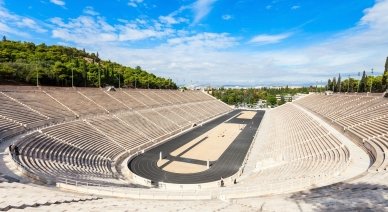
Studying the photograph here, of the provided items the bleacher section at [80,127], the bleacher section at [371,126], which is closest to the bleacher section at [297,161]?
the bleacher section at [371,126]

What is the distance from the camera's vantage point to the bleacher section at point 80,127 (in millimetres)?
21453

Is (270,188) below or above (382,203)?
below

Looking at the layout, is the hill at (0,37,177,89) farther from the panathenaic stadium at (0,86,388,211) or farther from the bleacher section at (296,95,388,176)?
the bleacher section at (296,95,388,176)

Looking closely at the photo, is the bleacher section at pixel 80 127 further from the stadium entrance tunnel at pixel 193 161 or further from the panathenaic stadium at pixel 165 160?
the stadium entrance tunnel at pixel 193 161

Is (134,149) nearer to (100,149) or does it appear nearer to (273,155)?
(100,149)

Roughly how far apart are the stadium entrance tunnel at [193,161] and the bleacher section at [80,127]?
271 centimetres

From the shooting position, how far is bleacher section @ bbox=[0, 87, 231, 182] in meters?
21.5

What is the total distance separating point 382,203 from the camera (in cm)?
1063

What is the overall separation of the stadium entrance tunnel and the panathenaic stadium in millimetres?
120

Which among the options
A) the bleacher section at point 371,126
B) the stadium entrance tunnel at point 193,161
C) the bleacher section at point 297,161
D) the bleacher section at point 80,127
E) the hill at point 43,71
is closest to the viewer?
the bleacher section at point 297,161

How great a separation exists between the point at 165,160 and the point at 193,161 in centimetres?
327

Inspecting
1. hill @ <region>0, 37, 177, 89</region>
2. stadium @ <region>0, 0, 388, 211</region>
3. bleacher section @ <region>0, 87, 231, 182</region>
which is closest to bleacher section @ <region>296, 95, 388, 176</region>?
stadium @ <region>0, 0, 388, 211</region>

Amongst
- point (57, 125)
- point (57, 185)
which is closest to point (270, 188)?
point (57, 185)

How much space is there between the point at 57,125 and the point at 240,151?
2302 cm
